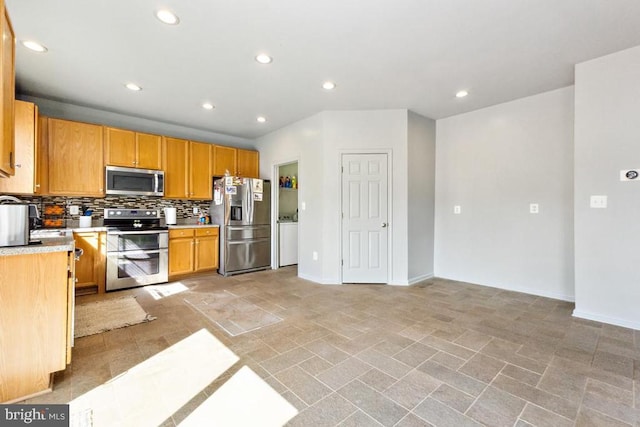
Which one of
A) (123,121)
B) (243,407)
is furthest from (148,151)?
(243,407)

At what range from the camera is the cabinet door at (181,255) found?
447 cm

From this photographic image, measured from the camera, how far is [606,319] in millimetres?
2803

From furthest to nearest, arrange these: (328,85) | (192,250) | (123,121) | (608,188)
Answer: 1. (192,250)
2. (123,121)
3. (328,85)
4. (608,188)

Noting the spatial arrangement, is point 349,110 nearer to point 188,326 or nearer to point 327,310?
point 327,310

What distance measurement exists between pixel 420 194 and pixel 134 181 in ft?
14.5

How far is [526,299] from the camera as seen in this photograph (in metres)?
3.57

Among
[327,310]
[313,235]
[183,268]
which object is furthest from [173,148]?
[327,310]

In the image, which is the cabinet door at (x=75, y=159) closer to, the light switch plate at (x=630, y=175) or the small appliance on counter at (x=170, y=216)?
the small appliance on counter at (x=170, y=216)

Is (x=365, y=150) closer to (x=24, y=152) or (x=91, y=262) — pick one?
(x=91, y=262)

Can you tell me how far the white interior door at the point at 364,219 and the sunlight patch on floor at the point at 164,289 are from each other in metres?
2.39

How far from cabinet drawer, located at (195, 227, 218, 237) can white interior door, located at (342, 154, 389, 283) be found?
2303mm

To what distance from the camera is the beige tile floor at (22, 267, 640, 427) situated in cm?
161

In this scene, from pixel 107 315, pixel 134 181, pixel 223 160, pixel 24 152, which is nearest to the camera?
pixel 107 315

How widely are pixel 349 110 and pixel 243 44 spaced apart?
1999 mm
